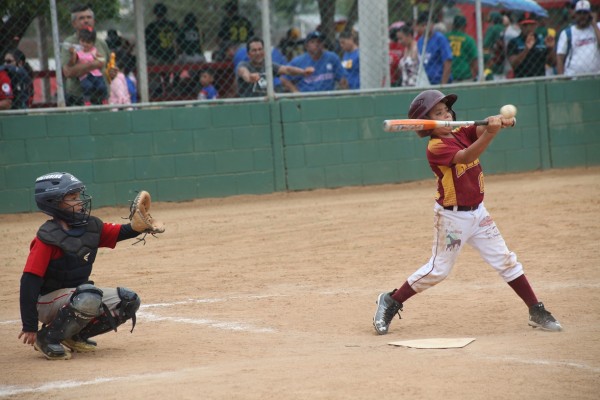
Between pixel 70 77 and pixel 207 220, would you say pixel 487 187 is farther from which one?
pixel 70 77

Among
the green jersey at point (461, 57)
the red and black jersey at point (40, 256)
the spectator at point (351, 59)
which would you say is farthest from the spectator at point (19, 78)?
the red and black jersey at point (40, 256)

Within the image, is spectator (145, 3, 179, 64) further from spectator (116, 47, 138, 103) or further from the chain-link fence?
spectator (116, 47, 138, 103)

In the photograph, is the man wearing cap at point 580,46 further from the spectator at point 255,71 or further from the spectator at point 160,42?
the spectator at point 160,42

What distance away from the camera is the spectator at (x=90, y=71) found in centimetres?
1148

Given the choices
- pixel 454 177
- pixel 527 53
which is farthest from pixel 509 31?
pixel 454 177

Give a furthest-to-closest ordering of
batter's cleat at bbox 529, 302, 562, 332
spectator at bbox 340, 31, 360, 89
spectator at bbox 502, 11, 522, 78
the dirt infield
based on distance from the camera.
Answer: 1. spectator at bbox 502, 11, 522, 78
2. spectator at bbox 340, 31, 360, 89
3. batter's cleat at bbox 529, 302, 562, 332
4. the dirt infield

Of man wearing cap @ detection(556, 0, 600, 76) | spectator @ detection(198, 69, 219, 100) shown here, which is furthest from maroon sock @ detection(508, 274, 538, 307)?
man wearing cap @ detection(556, 0, 600, 76)

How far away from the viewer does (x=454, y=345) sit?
5.49 metres

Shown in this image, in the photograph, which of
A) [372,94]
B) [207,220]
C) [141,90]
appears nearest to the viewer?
[207,220]

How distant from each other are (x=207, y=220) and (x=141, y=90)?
2181mm

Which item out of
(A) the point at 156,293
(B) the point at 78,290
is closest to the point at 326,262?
(A) the point at 156,293

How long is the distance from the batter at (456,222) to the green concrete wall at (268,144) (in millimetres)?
6787

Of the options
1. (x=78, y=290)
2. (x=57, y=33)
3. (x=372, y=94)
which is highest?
(x=57, y=33)

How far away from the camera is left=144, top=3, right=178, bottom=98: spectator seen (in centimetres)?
1255
